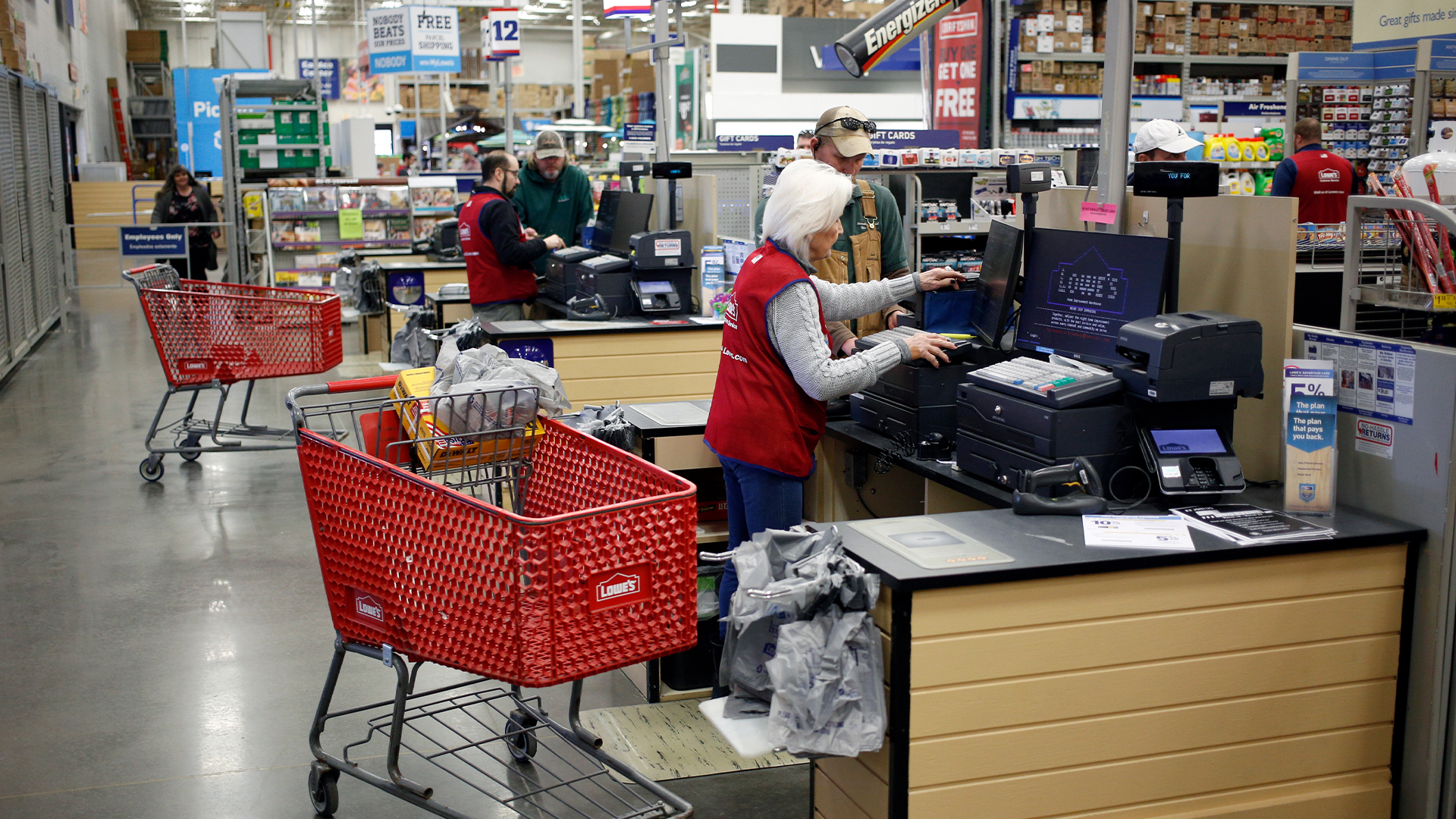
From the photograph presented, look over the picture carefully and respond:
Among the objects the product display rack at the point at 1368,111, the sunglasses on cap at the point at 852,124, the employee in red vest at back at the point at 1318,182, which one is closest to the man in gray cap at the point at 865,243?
the sunglasses on cap at the point at 852,124

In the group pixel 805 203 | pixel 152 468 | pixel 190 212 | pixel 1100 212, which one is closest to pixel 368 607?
pixel 805 203

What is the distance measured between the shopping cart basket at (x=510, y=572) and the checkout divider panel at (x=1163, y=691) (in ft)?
1.84

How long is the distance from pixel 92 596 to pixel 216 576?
456mm

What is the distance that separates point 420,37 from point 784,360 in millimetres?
12363

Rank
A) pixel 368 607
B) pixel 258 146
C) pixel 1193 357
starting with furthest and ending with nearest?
pixel 258 146 → pixel 368 607 → pixel 1193 357

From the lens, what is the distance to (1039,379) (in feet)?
8.95

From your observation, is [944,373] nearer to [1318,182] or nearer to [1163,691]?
[1163,691]

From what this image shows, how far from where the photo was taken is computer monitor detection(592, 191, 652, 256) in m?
6.32

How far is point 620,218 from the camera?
6430 millimetres

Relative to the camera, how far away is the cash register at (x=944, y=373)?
3.12 m

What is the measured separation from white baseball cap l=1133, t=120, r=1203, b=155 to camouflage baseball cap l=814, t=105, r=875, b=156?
192 cm

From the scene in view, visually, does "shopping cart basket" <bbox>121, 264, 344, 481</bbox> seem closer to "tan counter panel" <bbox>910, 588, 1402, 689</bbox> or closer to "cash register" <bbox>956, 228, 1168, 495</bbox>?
"cash register" <bbox>956, 228, 1168, 495</bbox>

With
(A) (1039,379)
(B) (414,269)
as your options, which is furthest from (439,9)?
(A) (1039,379)

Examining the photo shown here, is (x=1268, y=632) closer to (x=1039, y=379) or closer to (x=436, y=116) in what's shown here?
(x=1039, y=379)
